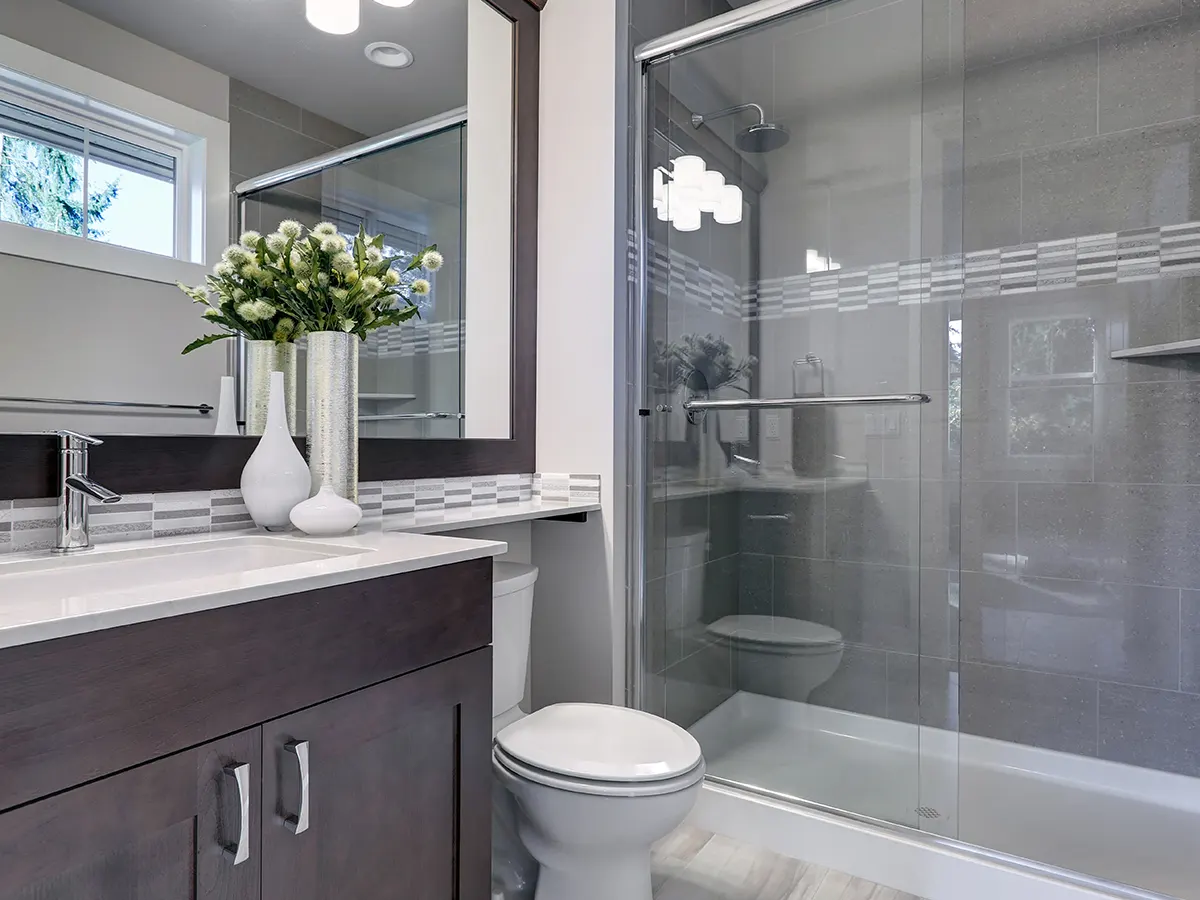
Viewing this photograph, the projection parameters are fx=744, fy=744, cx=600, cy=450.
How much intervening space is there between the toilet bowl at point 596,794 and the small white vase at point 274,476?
0.59 meters

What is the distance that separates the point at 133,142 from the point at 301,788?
108 cm

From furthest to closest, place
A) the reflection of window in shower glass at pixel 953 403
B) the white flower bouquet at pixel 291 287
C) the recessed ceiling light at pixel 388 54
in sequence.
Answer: the reflection of window in shower glass at pixel 953 403 → the recessed ceiling light at pixel 388 54 → the white flower bouquet at pixel 291 287

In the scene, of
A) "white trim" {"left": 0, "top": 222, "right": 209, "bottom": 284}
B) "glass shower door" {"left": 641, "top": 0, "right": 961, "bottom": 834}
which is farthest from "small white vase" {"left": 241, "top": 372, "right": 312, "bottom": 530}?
"glass shower door" {"left": 641, "top": 0, "right": 961, "bottom": 834}

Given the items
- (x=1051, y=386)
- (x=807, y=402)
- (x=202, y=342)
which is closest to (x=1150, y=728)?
(x=1051, y=386)

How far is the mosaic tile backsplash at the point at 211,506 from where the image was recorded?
1093mm

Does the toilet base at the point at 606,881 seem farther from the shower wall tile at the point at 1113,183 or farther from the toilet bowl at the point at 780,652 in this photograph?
the shower wall tile at the point at 1113,183

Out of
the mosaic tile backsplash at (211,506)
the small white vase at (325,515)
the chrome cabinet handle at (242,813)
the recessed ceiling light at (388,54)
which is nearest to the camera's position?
the chrome cabinet handle at (242,813)

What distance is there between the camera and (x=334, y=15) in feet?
5.25

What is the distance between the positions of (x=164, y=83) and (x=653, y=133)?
1162mm

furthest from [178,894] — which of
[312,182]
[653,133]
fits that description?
[653,133]

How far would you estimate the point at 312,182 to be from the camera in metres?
1.51

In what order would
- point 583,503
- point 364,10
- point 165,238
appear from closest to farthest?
1. point 165,238
2. point 364,10
3. point 583,503

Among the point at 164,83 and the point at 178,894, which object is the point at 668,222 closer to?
the point at 164,83

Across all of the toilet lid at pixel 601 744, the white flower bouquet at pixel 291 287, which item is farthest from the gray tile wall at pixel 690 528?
the white flower bouquet at pixel 291 287
